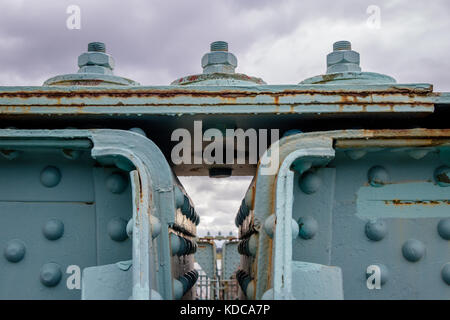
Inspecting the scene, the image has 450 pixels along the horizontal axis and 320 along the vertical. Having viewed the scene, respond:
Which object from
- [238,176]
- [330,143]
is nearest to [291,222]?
[330,143]

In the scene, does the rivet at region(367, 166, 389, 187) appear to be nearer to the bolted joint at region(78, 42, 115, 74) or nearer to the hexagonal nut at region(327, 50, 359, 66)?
the hexagonal nut at region(327, 50, 359, 66)

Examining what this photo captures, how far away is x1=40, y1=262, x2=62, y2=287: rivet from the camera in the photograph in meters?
2.58

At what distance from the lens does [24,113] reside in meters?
2.39

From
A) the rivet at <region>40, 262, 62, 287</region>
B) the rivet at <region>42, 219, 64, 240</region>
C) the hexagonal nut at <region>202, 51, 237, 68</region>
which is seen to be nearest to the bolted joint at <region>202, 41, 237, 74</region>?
the hexagonal nut at <region>202, 51, 237, 68</region>

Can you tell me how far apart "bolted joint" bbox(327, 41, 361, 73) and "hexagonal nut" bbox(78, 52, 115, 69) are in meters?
1.84

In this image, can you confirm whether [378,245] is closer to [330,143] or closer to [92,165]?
[330,143]

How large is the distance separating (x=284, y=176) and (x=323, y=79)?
146cm

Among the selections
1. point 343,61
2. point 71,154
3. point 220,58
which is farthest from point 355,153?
point 71,154

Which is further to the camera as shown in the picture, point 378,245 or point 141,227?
point 378,245

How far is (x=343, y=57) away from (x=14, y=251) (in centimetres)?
273

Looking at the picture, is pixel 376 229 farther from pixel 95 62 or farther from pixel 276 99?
pixel 95 62
